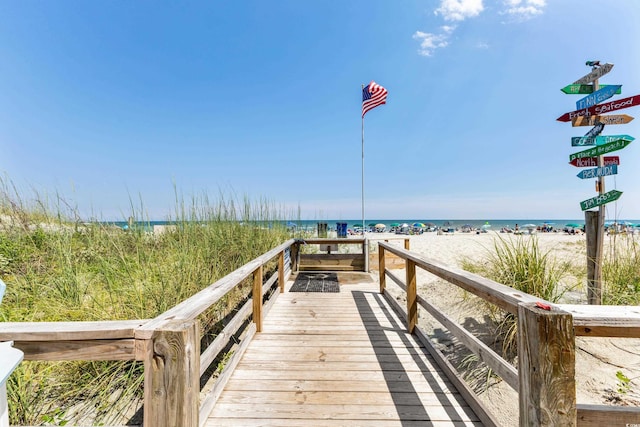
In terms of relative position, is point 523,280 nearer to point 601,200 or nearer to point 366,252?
point 601,200

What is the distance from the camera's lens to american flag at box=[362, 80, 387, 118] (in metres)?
7.51

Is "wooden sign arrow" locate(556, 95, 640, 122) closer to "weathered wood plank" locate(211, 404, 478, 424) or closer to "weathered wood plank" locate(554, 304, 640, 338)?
"weathered wood plank" locate(554, 304, 640, 338)

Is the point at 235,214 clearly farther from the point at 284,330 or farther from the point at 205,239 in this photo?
the point at 284,330

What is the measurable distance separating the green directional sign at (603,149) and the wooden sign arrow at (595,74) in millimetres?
854

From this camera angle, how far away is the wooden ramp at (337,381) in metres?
1.66

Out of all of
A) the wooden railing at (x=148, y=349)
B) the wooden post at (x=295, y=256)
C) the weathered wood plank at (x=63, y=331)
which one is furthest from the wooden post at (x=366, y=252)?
the weathered wood plank at (x=63, y=331)

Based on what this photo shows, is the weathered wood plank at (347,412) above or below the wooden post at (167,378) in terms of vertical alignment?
below

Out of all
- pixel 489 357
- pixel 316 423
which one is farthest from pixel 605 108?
pixel 316 423

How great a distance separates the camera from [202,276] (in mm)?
2895

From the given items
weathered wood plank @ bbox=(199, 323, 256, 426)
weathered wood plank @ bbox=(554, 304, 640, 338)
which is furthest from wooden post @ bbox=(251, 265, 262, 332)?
weathered wood plank @ bbox=(554, 304, 640, 338)

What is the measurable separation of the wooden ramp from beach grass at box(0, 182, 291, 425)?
2.19 feet

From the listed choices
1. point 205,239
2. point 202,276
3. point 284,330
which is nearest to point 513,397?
point 284,330

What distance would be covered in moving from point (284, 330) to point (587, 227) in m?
3.88

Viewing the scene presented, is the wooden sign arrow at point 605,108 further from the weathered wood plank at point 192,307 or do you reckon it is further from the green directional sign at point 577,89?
the weathered wood plank at point 192,307
